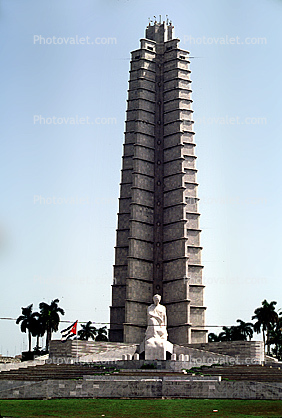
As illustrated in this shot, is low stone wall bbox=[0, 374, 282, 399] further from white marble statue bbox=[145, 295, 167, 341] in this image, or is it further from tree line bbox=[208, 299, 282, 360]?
tree line bbox=[208, 299, 282, 360]

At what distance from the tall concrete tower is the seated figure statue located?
8390 mm

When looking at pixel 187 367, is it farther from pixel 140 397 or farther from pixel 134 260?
pixel 134 260

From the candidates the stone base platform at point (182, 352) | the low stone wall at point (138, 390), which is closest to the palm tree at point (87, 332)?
the stone base platform at point (182, 352)

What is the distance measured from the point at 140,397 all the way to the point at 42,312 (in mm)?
38831

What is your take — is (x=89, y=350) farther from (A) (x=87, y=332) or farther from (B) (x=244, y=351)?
(A) (x=87, y=332)

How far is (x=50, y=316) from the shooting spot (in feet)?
191

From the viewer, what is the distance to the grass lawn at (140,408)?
15.7 m

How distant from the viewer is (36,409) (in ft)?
57.1

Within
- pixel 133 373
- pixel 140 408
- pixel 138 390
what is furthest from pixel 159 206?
pixel 140 408

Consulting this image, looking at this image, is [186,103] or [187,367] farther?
[186,103]

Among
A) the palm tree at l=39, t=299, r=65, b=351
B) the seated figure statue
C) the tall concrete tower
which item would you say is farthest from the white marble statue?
the palm tree at l=39, t=299, r=65, b=351

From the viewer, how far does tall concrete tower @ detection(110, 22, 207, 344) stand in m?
52.9

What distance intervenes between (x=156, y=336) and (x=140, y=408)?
25365mm

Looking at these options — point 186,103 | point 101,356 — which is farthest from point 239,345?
point 186,103
